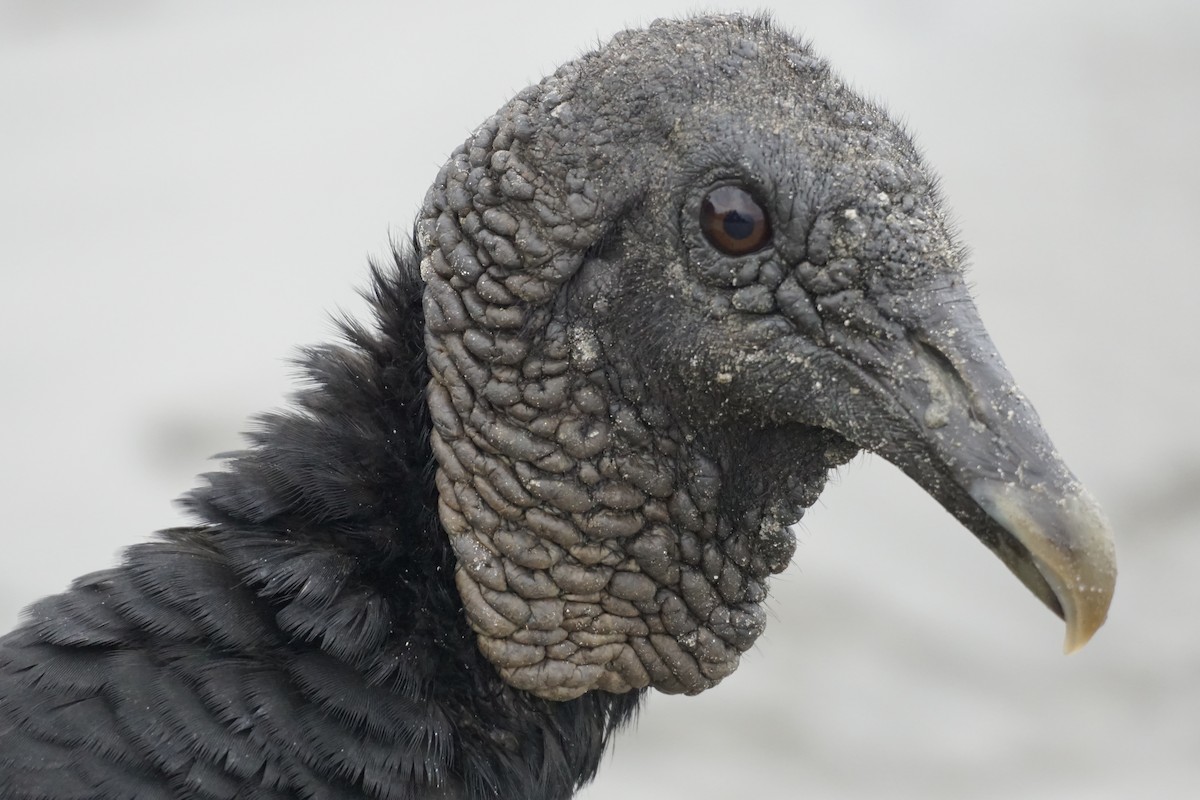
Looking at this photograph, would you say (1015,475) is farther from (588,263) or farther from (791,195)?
(588,263)

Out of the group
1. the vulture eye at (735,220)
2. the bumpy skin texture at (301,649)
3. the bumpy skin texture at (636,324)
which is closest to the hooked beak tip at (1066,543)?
the bumpy skin texture at (636,324)

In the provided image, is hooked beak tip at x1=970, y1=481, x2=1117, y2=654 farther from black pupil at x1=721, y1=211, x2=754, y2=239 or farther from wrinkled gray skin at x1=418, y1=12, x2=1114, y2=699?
black pupil at x1=721, y1=211, x2=754, y2=239

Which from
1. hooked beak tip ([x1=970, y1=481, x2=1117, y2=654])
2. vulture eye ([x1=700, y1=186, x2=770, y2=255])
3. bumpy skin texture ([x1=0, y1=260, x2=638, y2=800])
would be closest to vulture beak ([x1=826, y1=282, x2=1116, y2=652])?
hooked beak tip ([x1=970, y1=481, x2=1117, y2=654])

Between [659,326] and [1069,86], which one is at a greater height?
[1069,86]

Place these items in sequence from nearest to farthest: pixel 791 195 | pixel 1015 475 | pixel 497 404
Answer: pixel 1015 475 → pixel 791 195 → pixel 497 404

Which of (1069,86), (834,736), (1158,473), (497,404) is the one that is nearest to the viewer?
(497,404)

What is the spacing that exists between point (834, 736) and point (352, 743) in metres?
4.17

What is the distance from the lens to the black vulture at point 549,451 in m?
2.51

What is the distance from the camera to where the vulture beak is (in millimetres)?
2303

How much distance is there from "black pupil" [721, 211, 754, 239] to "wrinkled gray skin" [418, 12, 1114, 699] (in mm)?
45

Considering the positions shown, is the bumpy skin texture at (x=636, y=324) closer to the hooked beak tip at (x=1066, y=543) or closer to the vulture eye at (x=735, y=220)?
the vulture eye at (x=735, y=220)

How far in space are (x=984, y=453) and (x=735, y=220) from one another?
633mm

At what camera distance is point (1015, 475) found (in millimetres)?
2342

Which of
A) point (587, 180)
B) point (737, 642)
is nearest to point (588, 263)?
point (587, 180)
